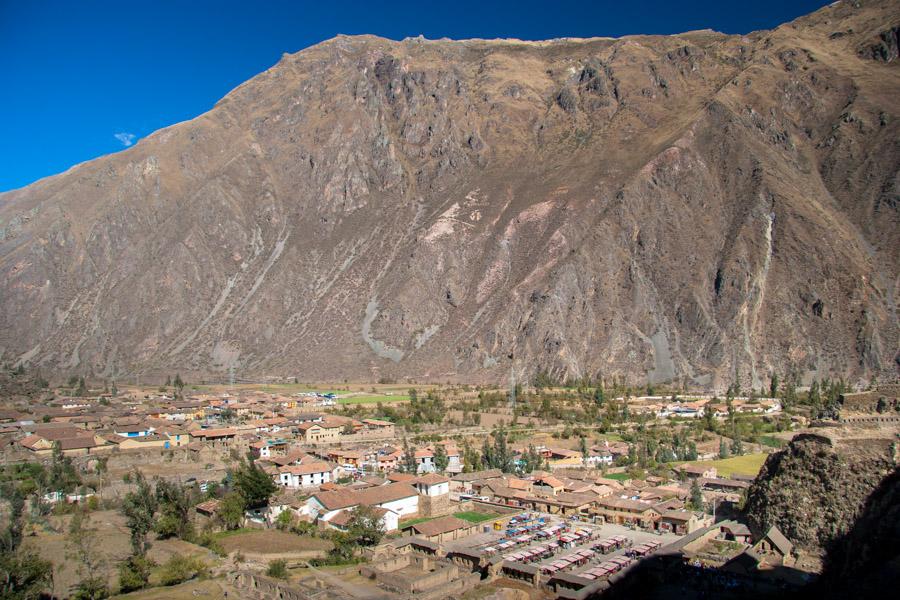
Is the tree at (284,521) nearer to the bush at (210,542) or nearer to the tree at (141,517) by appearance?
the bush at (210,542)

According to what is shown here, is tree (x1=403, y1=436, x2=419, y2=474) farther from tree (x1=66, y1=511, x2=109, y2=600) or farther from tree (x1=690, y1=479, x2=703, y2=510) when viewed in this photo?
tree (x1=66, y1=511, x2=109, y2=600)

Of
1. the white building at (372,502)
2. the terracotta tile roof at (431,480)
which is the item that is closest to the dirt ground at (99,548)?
the white building at (372,502)

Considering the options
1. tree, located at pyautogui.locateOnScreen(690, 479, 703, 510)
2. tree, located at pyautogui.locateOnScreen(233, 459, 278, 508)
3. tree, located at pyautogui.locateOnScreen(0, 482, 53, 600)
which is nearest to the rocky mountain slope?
tree, located at pyautogui.locateOnScreen(690, 479, 703, 510)

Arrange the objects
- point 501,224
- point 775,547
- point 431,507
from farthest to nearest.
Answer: point 501,224, point 431,507, point 775,547

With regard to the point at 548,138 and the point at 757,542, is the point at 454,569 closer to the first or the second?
the point at 757,542

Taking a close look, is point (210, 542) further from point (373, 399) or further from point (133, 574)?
point (373, 399)

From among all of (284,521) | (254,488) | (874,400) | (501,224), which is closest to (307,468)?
(254,488)

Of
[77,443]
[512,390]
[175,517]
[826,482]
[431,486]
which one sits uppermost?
[512,390]
